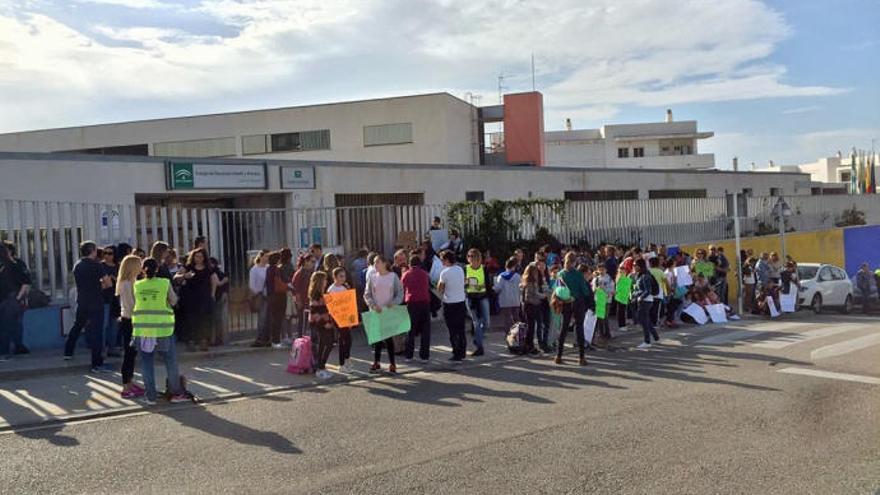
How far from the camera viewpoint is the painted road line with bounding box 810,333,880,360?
493 inches

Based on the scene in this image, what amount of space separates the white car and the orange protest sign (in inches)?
614

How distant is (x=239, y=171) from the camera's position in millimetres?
20578

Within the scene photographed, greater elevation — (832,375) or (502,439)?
(502,439)

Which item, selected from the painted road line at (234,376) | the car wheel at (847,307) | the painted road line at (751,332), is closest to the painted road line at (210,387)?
the painted road line at (234,376)

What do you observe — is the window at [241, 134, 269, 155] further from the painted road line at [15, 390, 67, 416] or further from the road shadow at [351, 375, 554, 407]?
the road shadow at [351, 375, 554, 407]

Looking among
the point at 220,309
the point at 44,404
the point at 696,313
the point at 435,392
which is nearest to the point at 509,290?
the point at 435,392

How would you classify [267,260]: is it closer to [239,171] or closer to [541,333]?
[541,333]

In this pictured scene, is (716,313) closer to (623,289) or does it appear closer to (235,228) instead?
(623,289)

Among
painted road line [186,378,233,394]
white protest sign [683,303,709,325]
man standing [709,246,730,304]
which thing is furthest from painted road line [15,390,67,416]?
man standing [709,246,730,304]

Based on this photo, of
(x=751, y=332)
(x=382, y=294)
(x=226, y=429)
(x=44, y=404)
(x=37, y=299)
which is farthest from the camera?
(x=751, y=332)

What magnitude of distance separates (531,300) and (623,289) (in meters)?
2.90

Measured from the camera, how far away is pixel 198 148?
43438mm

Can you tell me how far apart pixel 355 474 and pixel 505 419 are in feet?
7.42

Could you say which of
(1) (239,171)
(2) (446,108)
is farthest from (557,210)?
(2) (446,108)
